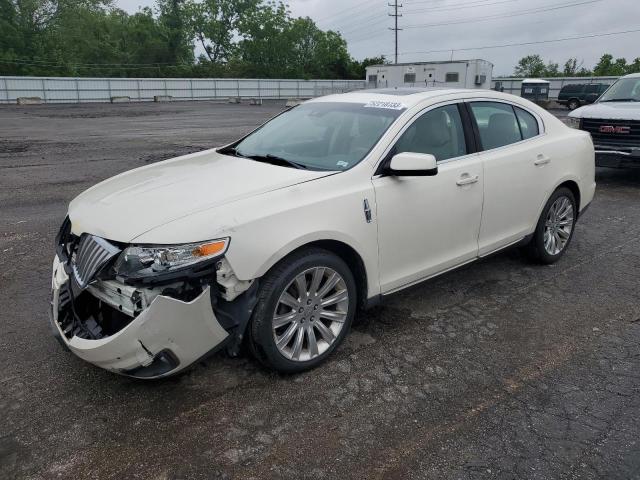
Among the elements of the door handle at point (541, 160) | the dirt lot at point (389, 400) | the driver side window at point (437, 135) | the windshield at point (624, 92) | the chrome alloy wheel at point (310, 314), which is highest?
the windshield at point (624, 92)

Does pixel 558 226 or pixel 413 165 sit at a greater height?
pixel 413 165

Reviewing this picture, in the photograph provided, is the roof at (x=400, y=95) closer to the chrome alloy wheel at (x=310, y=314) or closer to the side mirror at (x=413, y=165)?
the side mirror at (x=413, y=165)

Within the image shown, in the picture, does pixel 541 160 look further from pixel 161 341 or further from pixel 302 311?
pixel 161 341

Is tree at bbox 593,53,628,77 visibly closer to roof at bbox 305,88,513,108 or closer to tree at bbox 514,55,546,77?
tree at bbox 514,55,546,77

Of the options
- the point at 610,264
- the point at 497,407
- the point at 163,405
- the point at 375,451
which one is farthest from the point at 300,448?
the point at 610,264

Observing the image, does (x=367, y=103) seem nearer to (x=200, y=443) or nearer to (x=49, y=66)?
(x=200, y=443)

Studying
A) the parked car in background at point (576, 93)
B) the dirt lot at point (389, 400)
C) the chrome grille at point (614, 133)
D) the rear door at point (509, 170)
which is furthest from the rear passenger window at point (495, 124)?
the parked car in background at point (576, 93)

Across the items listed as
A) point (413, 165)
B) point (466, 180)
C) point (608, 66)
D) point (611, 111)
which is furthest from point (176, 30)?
point (413, 165)

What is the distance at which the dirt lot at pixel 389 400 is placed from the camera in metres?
2.69

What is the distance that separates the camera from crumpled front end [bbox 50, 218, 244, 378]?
280 centimetres

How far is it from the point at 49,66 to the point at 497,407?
225 feet

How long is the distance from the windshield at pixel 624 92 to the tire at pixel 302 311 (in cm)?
876

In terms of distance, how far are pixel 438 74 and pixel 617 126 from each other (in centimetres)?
1693

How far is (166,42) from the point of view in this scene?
233 feet
